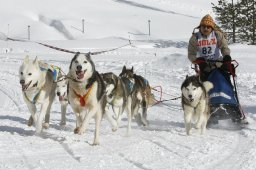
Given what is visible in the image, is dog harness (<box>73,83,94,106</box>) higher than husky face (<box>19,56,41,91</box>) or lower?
lower

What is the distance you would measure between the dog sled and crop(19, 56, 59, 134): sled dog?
2.16 m

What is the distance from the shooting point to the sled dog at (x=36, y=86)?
5.56 meters

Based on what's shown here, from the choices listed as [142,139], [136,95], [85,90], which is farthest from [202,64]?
[85,90]

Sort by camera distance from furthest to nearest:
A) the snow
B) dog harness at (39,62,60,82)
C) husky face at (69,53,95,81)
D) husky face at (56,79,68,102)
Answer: husky face at (56,79,68,102)
dog harness at (39,62,60,82)
husky face at (69,53,95,81)
the snow

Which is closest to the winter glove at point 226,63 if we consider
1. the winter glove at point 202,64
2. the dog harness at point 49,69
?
the winter glove at point 202,64

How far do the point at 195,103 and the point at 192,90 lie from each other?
0.67 ft

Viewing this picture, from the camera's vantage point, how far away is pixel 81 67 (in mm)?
5039

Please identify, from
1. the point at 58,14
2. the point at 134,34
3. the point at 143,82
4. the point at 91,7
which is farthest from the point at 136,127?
the point at 91,7

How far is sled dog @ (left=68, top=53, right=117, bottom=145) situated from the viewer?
5.09 meters

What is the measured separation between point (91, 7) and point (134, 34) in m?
14.4

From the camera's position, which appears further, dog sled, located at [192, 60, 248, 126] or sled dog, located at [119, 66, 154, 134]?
sled dog, located at [119, 66, 154, 134]

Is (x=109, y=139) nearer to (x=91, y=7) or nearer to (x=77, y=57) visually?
(x=77, y=57)

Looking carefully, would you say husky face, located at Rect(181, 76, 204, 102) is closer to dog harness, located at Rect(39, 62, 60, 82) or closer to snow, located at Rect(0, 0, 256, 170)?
snow, located at Rect(0, 0, 256, 170)

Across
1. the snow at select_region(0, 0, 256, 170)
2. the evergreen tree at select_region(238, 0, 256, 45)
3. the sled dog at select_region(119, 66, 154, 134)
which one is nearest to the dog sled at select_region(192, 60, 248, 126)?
the snow at select_region(0, 0, 256, 170)
